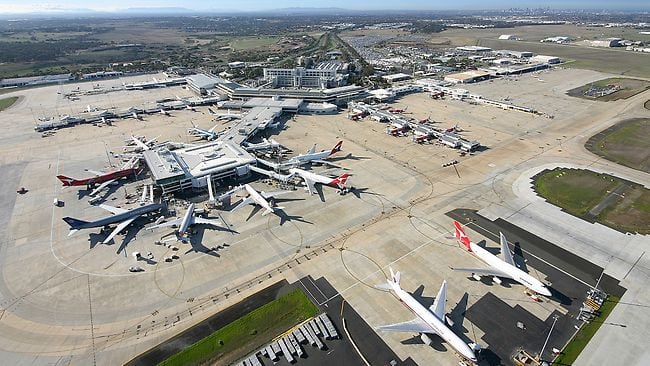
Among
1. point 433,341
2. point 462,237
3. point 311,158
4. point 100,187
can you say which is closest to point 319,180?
point 311,158

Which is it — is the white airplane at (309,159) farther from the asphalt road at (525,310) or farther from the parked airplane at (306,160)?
the asphalt road at (525,310)

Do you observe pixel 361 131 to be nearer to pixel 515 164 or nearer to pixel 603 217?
pixel 515 164

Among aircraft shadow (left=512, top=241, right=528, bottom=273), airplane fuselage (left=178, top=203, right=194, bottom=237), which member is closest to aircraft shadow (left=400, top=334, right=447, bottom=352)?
aircraft shadow (left=512, top=241, right=528, bottom=273)

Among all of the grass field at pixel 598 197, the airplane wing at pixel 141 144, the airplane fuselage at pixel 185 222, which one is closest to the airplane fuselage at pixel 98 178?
the airplane wing at pixel 141 144

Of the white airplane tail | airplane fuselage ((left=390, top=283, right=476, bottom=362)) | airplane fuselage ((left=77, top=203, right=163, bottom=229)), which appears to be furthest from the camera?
airplane fuselage ((left=77, top=203, right=163, bottom=229))

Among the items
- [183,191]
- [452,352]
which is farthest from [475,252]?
[183,191]

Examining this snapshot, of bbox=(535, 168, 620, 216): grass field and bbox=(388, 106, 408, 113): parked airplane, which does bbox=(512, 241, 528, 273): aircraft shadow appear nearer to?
bbox=(535, 168, 620, 216): grass field
